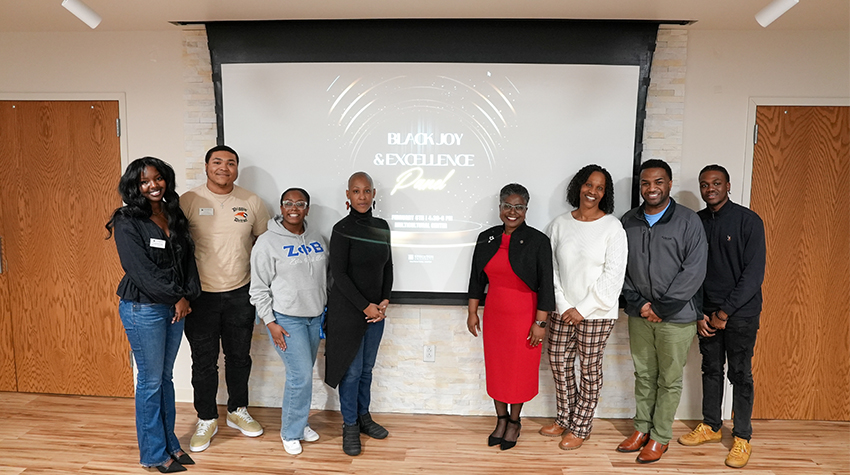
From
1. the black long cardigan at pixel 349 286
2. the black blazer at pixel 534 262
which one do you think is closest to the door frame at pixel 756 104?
the black blazer at pixel 534 262

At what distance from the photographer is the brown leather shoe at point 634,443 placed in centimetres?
289

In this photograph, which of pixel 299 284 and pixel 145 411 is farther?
pixel 299 284

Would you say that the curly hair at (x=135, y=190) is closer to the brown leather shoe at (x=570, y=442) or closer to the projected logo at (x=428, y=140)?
the projected logo at (x=428, y=140)

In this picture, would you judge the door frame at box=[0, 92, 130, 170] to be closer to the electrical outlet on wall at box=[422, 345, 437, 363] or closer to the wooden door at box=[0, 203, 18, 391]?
the wooden door at box=[0, 203, 18, 391]

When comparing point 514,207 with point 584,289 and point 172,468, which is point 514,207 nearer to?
point 584,289

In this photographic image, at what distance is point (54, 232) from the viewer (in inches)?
136

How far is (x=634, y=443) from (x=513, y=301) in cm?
112

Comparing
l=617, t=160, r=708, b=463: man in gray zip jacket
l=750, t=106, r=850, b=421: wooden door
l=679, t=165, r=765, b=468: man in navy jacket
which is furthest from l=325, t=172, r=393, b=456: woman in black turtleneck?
l=750, t=106, r=850, b=421: wooden door

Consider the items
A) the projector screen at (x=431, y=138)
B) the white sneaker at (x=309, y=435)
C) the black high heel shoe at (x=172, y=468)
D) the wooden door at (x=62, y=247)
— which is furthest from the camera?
the wooden door at (x=62, y=247)

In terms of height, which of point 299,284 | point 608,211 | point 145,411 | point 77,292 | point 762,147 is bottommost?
point 145,411

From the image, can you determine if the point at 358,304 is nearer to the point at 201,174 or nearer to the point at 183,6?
the point at 201,174

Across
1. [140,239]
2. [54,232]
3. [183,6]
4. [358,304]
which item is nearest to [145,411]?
[140,239]

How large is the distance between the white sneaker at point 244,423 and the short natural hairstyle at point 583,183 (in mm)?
2379

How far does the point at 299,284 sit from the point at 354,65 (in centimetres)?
141
